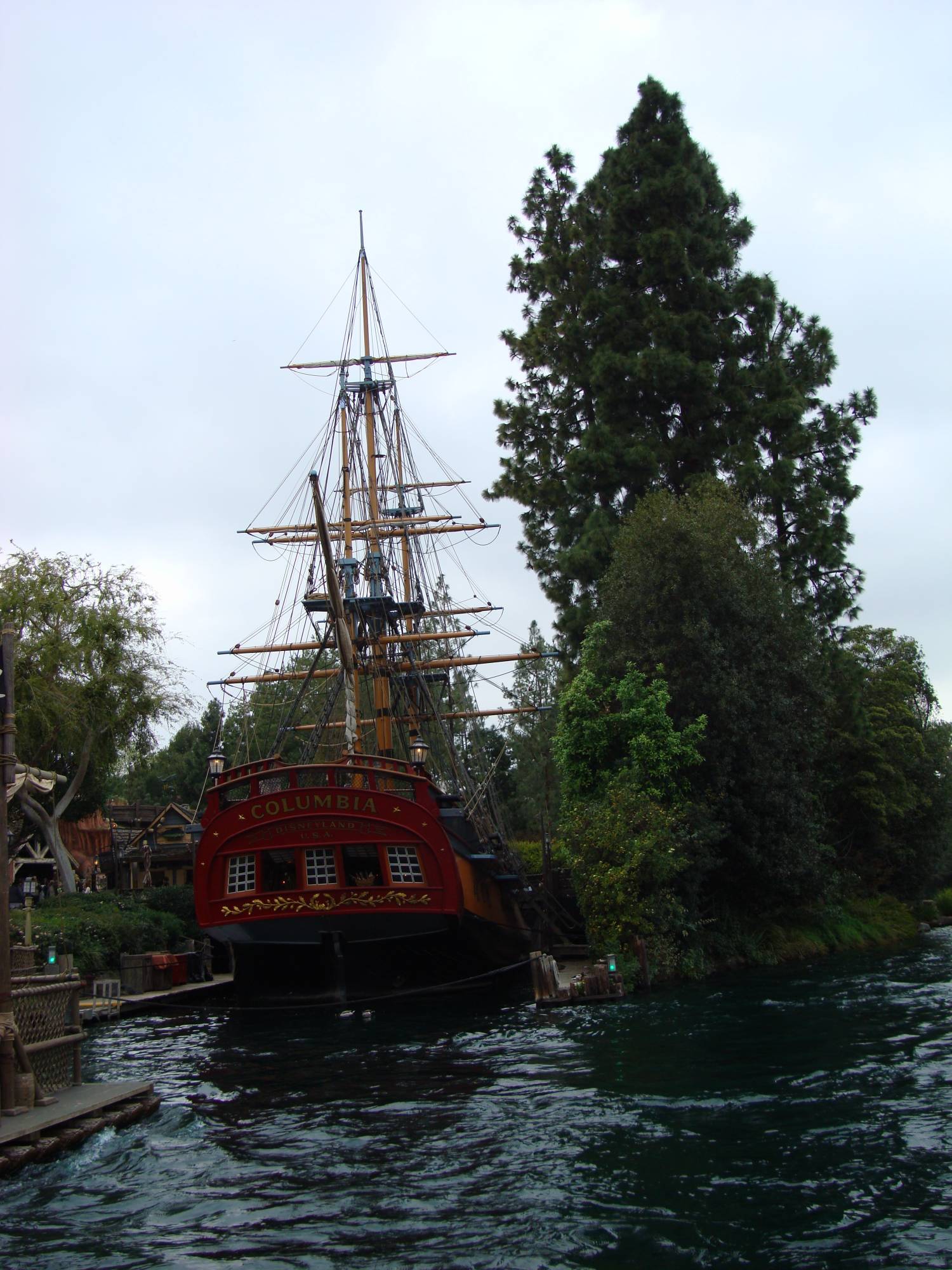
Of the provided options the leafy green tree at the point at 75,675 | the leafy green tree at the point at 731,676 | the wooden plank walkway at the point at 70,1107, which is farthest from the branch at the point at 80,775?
the wooden plank walkway at the point at 70,1107

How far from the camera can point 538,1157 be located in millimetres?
9133

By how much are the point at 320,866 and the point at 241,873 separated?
1.84 metres

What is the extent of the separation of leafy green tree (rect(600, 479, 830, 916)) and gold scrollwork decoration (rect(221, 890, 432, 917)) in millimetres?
5949

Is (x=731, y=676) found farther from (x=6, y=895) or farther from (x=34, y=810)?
(x=34, y=810)

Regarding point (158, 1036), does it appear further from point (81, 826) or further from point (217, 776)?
point (81, 826)

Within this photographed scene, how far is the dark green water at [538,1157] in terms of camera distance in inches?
279

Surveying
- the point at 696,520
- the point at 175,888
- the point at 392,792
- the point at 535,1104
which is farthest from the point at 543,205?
the point at 535,1104

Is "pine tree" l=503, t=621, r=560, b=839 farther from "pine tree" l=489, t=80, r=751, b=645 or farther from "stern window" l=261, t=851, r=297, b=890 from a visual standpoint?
Answer: "stern window" l=261, t=851, r=297, b=890

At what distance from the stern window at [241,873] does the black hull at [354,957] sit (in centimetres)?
73

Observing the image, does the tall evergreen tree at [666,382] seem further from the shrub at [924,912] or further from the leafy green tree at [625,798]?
the shrub at [924,912]

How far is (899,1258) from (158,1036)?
1523 cm

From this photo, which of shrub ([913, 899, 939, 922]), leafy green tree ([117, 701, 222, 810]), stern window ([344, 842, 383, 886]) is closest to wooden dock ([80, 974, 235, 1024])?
stern window ([344, 842, 383, 886])

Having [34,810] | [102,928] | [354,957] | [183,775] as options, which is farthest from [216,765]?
[183,775]

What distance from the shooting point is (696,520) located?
24.5 m
